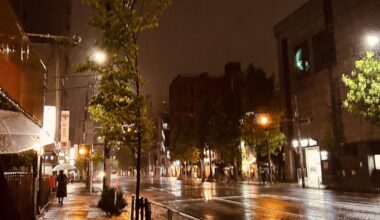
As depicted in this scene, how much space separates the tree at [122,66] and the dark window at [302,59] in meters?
41.9

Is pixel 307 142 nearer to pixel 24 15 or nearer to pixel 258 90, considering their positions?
pixel 258 90

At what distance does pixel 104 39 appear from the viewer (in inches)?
441

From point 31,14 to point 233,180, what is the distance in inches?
1742

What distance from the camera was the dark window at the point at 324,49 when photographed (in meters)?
45.1

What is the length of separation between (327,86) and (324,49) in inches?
182

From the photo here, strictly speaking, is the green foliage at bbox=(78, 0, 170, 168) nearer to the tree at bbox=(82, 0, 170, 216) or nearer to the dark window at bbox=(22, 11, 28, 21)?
the tree at bbox=(82, 0, 170, 216)

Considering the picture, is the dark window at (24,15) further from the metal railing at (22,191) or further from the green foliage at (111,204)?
the metal railing at (22,191)

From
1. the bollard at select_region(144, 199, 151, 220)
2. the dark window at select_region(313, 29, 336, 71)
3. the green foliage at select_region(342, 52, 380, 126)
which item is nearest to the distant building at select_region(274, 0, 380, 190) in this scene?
the dark window at select_region(313, 29, 336, 71)

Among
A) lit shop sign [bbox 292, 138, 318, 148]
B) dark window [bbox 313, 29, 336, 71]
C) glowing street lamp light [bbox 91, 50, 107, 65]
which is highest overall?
dark window [bbox 313, 29, 336, 71]

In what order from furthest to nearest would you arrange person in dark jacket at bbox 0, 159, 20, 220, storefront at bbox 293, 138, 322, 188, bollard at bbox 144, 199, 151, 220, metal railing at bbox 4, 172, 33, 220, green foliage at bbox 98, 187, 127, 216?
storefront at bbox 293, 138, 322, 188, green foliage at bbox 98, 187, 127, 216, metal railing at bbox 4, 172, 33, 220, bollard at bbox 144, 199, 151, 220, person in dark jacket at bbox 0, 159, 20, 220

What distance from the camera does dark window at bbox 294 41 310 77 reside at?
50.8 m

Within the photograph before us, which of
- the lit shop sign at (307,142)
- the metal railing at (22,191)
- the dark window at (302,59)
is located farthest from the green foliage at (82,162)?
the dark window at (302,59)

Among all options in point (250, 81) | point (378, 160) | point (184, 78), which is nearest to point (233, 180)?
point (250, 81)

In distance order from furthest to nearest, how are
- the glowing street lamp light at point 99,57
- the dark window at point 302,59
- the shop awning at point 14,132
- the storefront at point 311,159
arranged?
the dark window at point 302,59 < the storefront at point 311,159 < the glowing street lamp light at point 99,57 < the shop awning at point 14,132
